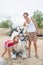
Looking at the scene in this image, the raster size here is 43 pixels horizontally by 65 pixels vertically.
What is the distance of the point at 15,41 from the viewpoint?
3232 millimetres

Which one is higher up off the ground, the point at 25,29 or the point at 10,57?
the point at 25,29

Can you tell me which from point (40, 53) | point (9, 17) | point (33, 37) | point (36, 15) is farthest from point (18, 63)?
point (36, 15)

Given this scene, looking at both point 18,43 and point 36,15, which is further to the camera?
point 36,15

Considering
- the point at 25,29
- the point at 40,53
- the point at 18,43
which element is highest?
the point at 25,29

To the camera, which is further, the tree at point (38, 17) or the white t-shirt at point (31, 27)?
the tree at point (38, 17)

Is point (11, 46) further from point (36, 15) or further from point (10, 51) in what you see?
point (36, 15)

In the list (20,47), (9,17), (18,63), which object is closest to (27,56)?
(20,47)

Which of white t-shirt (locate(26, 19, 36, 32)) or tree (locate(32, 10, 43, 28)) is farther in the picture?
tree (locate(32, 10, 43, 28))

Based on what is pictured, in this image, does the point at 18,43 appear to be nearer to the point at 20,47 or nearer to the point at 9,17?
the point at 20,47

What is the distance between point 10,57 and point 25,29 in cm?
48

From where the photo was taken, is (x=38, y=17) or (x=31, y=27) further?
(x=38, y=17)

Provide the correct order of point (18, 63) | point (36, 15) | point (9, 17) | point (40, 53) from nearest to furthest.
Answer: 1. point (18, 63)
2. point (40, 53)
3. point (9, 17)
4. point (36, 15)

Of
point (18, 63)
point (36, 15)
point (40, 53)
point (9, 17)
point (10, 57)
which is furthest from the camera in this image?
point (36, 15)

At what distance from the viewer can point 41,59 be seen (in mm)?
3252
